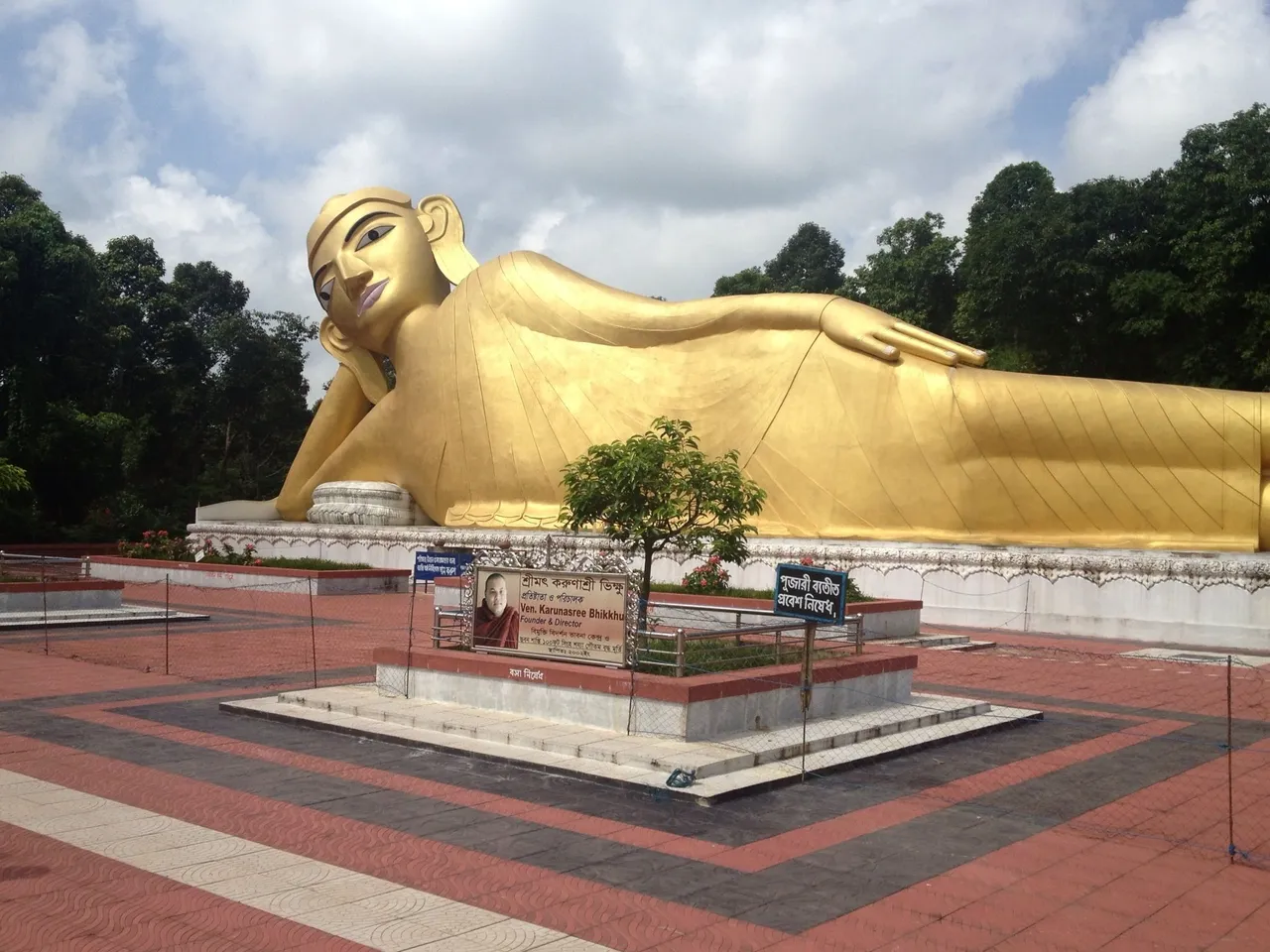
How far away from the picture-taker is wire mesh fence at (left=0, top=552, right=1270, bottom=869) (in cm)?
648

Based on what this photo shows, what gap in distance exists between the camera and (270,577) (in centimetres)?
2083

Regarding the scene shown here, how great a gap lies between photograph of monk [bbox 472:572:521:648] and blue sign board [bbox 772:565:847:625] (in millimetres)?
1949

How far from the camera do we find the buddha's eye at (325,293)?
23.8 metres

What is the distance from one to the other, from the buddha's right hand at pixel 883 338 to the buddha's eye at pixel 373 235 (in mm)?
10383

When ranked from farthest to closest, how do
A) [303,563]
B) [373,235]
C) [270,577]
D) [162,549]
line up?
1. [162,549]
2. [373,235]
3. [303,563]
4. [270,577]

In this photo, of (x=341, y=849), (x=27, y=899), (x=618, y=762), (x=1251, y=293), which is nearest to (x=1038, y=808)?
(x=618, y=762)

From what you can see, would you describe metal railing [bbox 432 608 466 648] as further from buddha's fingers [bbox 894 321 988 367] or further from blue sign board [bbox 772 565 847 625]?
buddha's fingers [bbox 894 321 988 367]

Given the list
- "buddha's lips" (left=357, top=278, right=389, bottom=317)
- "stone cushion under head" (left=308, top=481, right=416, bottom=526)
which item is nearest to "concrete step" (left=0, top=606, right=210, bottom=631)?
"stone cushion under head" (left=308, top=481, right=416, bottom=526)

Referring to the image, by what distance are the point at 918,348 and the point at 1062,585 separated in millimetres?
3894

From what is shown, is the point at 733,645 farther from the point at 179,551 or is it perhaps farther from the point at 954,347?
the point at 179,551

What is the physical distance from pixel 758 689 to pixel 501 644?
2.01m

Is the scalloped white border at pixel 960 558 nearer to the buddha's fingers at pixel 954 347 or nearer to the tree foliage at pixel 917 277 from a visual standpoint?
the buddha's fingers at pixel 954 347

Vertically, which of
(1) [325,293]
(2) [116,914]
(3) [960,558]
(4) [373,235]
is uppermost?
(4) [373,235]

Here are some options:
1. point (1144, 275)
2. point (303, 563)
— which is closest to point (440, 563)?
point (303, 563)
